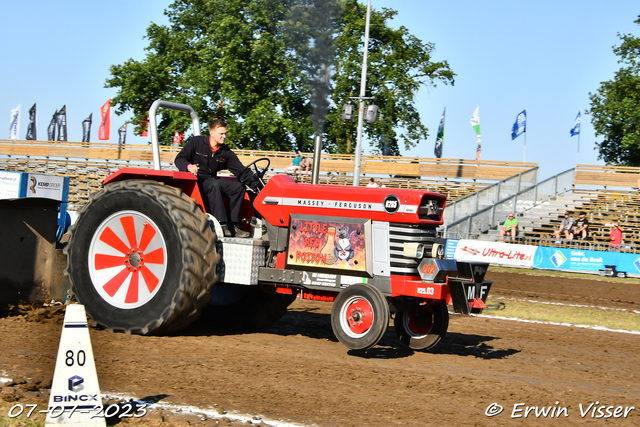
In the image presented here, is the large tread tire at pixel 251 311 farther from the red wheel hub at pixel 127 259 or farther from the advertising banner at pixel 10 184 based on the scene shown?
the advertising banner at pixel 10 184

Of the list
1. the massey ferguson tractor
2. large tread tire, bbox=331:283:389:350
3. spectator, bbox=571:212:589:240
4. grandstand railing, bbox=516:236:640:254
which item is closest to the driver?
the massey ferguson tractor

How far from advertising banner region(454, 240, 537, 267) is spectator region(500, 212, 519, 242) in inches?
60.8

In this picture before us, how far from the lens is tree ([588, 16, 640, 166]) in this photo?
128 ft

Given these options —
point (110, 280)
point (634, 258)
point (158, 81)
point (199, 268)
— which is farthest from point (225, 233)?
point (158, 81)

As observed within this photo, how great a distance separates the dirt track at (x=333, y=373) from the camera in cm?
409

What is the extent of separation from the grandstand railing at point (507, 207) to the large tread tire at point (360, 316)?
55.1 ft

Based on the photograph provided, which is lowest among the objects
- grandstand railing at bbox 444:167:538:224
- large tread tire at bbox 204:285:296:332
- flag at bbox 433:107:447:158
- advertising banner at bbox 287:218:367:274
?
large tread tire at bbox 204:285:296:332

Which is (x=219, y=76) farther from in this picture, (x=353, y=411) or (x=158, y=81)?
(x=353, y=411)

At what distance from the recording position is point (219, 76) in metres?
35.2

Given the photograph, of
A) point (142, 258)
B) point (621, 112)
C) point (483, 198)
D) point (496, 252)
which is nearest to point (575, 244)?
point (496, 252)

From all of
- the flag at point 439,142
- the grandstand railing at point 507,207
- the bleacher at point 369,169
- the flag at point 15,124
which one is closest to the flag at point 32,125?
the flag at point 15,124

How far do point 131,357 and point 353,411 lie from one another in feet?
6.36

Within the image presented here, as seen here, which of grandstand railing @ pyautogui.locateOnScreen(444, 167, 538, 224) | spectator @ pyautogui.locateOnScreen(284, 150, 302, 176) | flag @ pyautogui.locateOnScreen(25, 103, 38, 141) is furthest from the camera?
flag @ pyautogui.locateOnScreen(25, 103, 38, 141)

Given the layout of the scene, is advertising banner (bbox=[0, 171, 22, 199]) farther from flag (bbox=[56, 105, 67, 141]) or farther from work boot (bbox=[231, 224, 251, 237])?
flag (bbox=[56, 105, 67, 141])
